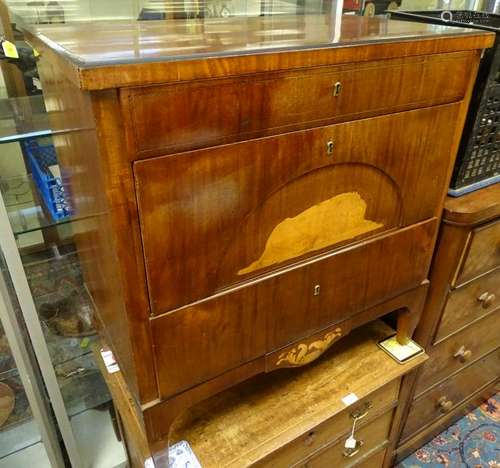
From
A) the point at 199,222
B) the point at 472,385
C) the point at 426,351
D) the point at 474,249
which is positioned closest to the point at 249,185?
the point at 199,222

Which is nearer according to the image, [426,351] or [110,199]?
[110,199]

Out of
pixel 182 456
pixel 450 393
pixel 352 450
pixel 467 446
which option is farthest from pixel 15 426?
pixel 467 446

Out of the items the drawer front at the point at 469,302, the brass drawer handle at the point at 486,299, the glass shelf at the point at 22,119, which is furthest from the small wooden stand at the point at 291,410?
the glass shelf at the point at 22,119

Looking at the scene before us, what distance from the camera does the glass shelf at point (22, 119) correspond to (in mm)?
934

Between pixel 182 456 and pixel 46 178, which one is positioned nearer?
pixel 182 456

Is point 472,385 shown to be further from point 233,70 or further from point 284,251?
point 233,70

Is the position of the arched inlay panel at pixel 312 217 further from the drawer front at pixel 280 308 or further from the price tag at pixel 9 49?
the price tag at pixel 9 49

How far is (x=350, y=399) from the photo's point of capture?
3.10ft

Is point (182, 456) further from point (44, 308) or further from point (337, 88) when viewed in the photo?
point (337, 88)

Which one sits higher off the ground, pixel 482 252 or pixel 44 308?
pixel 482 252

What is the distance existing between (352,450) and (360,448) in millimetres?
45

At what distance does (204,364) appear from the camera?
0.70m

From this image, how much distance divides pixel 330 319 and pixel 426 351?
461 millimetres

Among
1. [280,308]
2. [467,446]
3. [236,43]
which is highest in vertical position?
[236,43]
